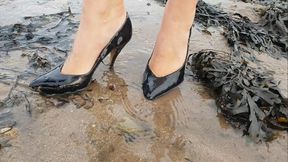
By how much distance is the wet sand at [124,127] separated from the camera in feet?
5.63

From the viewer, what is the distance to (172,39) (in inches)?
85.1

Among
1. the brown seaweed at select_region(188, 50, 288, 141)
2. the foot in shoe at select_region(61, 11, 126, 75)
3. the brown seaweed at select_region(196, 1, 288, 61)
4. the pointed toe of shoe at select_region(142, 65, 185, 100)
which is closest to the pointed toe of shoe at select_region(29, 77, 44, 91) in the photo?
the foot in shoe at select_region(61, 11, 126, 75)

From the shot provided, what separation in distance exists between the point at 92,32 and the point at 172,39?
17.9 inches

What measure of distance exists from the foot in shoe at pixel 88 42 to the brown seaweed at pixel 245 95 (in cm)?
67

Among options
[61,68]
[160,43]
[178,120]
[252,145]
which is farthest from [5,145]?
[252,145]

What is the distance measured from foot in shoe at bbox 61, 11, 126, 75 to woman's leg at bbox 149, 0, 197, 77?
283 mm

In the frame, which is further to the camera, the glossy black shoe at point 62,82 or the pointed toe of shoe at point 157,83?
the pointed toe of shoe at point 157,83

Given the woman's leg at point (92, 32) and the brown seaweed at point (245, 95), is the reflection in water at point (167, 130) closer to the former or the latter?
the brown seaweed at point (245, 95)

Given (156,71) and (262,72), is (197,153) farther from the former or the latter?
(262,72)

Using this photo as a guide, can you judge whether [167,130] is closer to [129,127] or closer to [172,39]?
[129,127]

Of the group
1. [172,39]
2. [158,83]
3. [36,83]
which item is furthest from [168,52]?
[36,83]

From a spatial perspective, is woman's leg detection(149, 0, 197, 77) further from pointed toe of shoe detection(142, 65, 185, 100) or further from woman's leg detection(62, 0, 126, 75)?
woman's leg detection(62, 0, 126, 75)

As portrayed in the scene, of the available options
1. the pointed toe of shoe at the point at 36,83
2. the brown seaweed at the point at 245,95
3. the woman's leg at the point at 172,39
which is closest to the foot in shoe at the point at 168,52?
the woman's leg at the point at 172,39

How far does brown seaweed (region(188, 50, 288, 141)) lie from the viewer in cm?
201
